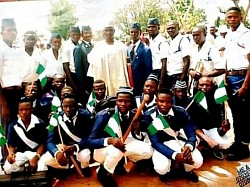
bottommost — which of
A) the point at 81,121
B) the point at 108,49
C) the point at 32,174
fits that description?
the point at 32,174

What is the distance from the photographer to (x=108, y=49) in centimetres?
264

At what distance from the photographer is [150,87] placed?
2674mm

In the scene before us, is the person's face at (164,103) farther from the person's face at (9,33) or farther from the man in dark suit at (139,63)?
the person's face at (9,33)

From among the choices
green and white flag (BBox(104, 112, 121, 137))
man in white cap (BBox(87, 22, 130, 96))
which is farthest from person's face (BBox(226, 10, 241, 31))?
green and white flag (BBox(104, 112, 121, 137))

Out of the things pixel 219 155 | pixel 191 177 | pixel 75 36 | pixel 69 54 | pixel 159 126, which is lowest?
pixel 191 177

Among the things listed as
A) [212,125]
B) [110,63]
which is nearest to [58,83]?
[110,63]

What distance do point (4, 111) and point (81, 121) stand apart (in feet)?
1.48

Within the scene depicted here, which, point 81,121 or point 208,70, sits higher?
point 208,70

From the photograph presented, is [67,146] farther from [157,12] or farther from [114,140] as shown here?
[157,12]

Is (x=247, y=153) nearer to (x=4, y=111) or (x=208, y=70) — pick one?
(x=208, y=70)

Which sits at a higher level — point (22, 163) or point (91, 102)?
point (91, 102)

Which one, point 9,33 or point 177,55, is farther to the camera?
point 177,55

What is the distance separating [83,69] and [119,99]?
28 centimetres

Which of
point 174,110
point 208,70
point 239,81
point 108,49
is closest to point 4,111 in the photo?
point 108,49
